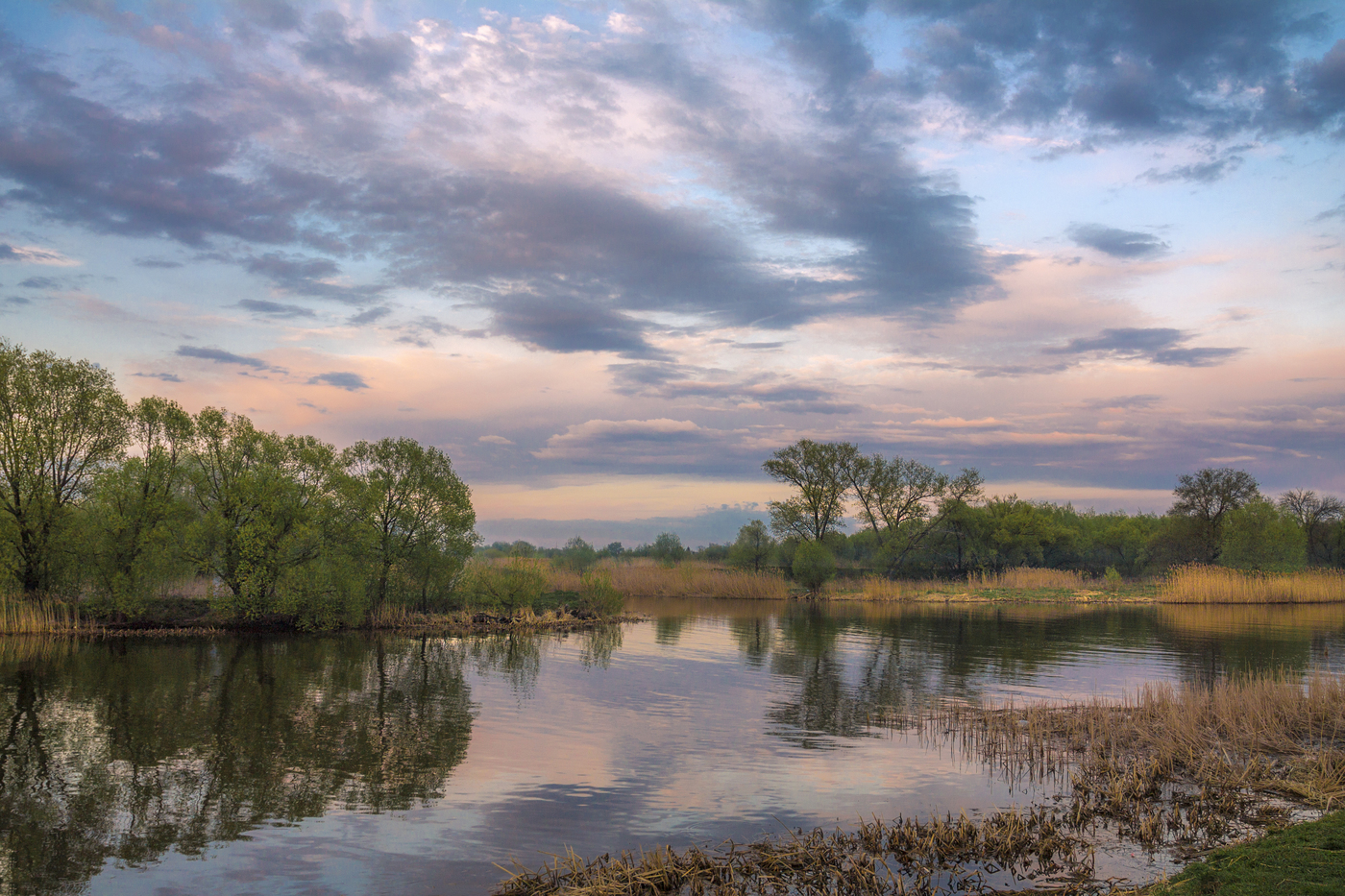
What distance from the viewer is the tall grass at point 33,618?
3438 centimetres

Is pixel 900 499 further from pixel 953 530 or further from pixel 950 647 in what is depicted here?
pixel 950 647

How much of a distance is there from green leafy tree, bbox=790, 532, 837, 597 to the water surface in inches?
1525

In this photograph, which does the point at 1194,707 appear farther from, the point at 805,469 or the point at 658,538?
the point at 658,538

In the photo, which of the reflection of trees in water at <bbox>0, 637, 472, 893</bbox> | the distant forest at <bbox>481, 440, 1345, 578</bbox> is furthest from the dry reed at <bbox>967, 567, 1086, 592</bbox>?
the reflection of trees in water at <bbox>0, 637, 472, 893</bbox>

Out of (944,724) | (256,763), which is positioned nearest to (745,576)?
(944,724)

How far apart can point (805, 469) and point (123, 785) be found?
268 feet

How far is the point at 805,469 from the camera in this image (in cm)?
9119

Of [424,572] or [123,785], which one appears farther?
[424,572]

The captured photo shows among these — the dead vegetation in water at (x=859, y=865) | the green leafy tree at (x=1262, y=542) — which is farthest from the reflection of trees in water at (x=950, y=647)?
the green leafy tree at (x=1262, y=542)

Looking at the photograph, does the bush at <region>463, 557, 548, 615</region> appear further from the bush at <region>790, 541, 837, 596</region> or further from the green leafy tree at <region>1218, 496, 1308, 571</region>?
the green leafy tree at <region>1218, 496, 1308, 571</region>

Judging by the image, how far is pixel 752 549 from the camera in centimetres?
8350

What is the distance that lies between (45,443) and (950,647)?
42709mm

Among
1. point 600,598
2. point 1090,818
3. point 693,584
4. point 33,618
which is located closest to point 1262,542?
point 693,584

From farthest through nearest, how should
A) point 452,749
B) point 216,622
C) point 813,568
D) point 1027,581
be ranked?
point 813,568, point 1027,581, point 216,622, point 452,749
